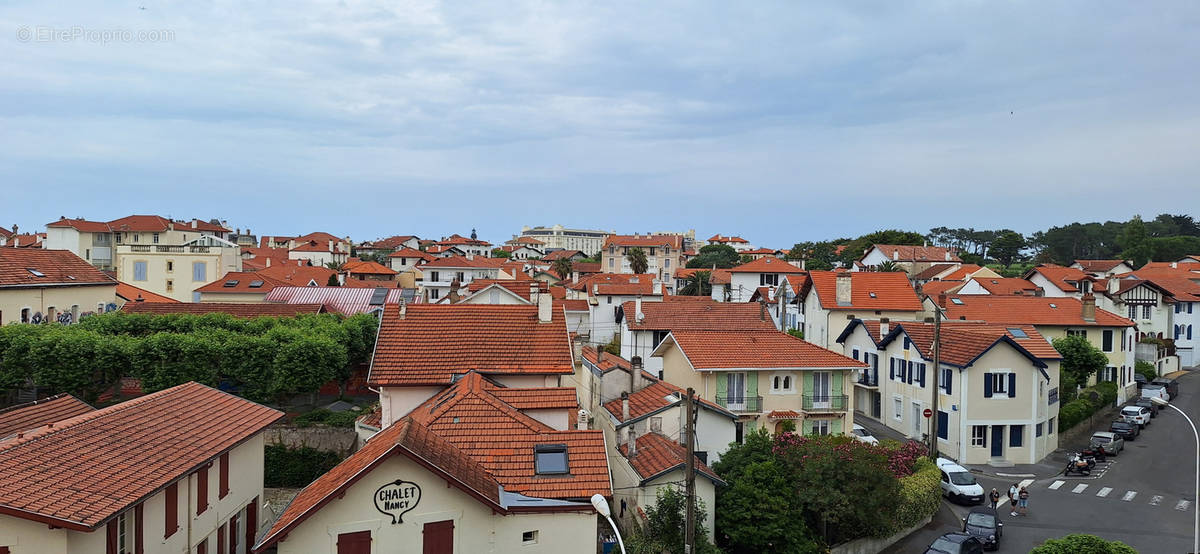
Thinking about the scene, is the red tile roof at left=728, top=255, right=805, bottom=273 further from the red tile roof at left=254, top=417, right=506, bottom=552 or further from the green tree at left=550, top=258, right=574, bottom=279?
the red tile roof at left=254, top=417, right=506, bottom=552

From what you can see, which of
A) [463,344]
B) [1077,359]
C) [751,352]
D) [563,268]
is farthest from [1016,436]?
[563,268]

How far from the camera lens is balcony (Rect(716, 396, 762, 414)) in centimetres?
3650

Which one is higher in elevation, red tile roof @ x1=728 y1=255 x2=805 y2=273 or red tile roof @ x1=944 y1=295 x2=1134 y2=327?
red tile roof @ x1=728 y1=255 x2=805 y2=273

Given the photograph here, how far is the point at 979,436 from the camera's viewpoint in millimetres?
39219

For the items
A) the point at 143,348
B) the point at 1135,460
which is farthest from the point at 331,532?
the point at 1135,460

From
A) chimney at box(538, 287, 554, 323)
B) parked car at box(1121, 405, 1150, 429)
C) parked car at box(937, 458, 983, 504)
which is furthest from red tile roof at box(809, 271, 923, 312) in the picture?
chimney at box(538, 287, 554, 323)

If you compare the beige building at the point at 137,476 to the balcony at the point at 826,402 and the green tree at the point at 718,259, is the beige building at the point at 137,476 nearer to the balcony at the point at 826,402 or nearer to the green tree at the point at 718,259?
the balcony at the point at 826,402

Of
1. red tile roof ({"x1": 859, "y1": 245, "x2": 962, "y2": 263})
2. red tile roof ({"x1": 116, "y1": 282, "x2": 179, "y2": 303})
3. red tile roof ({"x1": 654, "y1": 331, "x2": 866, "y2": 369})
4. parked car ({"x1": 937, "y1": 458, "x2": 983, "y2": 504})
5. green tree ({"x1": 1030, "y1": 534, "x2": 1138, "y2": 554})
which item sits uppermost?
red tile roof ({"x1": 859, "y1": 245, "x2": 962, "y2": 263})

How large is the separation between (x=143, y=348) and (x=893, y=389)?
128ft

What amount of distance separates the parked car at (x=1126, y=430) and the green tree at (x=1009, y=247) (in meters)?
103

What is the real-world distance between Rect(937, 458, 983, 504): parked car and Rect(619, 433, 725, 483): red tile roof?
13166mm

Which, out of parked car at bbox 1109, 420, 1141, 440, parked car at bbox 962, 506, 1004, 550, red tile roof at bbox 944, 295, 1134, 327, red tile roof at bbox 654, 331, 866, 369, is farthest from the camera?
red tile roof at bbox 944, 295, 1134, 327

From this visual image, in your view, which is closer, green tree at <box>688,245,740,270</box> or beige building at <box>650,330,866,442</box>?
beige building at <box>650,330,866,442</box>

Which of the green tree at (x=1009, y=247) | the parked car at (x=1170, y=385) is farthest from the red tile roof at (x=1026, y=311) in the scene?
the green tree at (x=1009, y=247)
